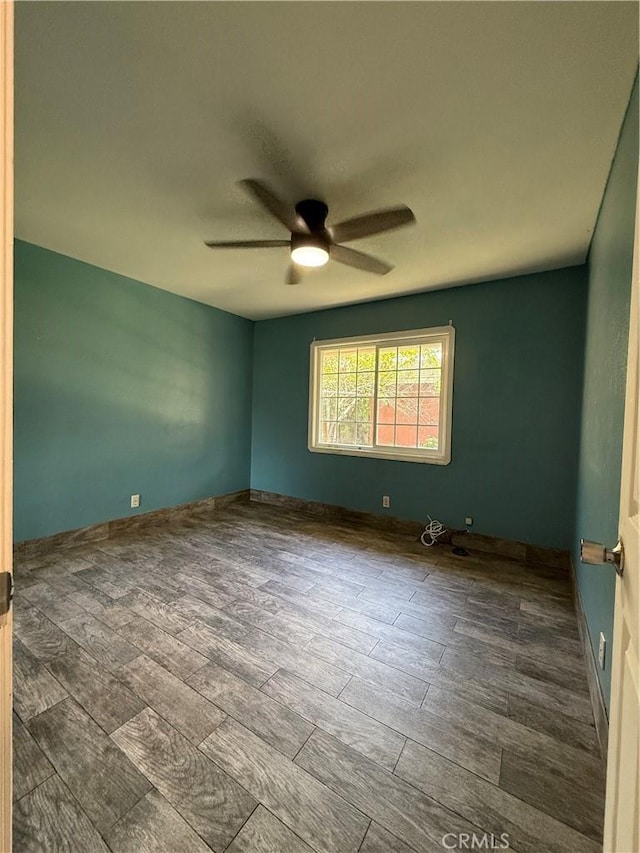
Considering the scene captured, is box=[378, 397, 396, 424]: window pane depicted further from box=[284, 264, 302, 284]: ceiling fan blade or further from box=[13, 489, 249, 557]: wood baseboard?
box=[13, 489, 249, 557]: wood baseboard

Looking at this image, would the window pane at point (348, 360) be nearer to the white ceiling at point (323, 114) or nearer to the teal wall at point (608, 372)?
the white ceiling at point (323, 114)

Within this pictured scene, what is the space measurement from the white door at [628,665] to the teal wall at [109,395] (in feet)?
12.4

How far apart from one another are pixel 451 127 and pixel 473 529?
321 cm

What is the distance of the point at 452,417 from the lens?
139 inches

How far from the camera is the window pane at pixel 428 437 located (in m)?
3.68

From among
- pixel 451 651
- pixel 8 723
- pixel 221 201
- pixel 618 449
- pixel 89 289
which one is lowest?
pixel 451 651

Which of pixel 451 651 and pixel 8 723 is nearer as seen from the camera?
pixel 8 723

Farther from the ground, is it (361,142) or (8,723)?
(361,142)

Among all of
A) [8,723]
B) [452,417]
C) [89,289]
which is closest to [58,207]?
[89,289]

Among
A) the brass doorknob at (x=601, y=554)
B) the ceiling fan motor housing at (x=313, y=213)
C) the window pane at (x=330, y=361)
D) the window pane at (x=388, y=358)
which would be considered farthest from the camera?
the window pane at (x=330, y=361)

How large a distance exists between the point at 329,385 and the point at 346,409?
0.42 m

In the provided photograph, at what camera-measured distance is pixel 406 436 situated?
387 cm

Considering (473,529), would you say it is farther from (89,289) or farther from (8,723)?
(89,289)

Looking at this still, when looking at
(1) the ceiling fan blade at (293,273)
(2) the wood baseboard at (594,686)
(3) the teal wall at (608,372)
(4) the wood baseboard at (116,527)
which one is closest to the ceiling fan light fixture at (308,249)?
(1) the ceiling fan blade at (293,273)
